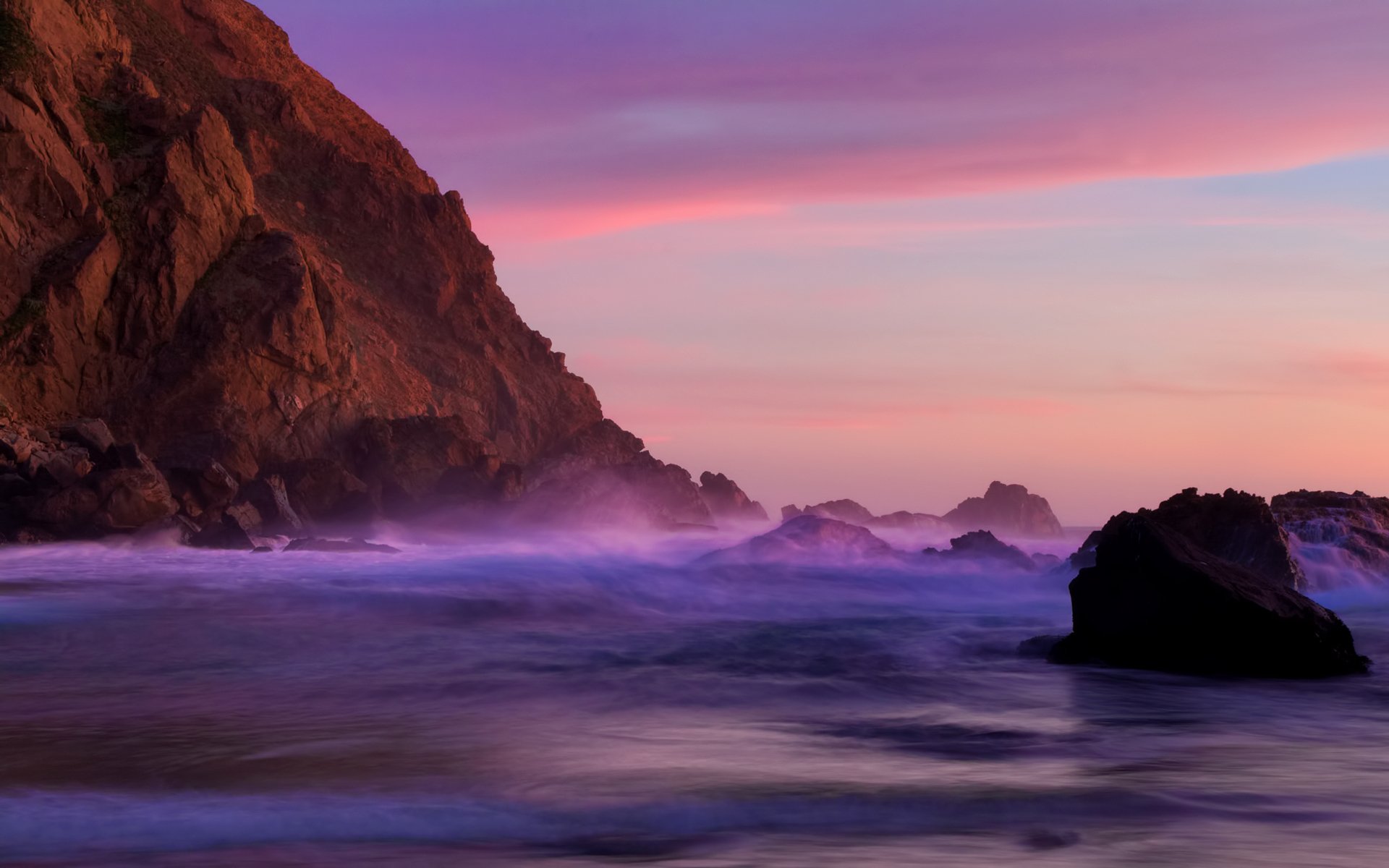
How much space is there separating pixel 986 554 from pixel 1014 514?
51986 millimetres

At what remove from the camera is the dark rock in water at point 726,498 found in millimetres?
81312

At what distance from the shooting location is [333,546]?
121 feet

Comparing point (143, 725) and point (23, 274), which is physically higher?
point (23, 274)

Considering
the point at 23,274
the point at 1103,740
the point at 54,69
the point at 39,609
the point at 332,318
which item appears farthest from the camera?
the point at 332,318

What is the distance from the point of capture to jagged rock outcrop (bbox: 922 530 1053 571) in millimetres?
31781

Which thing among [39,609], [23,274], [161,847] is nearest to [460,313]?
[23,274]

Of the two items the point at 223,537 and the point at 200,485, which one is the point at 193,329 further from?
the point at 223,537

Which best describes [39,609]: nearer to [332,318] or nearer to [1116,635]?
[1116,635]

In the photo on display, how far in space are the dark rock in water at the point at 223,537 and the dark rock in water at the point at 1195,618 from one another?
2767cm

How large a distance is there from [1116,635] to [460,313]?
69133mm

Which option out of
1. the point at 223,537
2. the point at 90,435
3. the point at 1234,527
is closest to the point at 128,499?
the point at 223,537

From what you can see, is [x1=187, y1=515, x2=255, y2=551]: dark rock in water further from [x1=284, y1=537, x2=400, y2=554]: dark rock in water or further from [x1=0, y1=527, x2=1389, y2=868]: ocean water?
[x1=0, y1=527, x2=1389, y2=868]: ocean water

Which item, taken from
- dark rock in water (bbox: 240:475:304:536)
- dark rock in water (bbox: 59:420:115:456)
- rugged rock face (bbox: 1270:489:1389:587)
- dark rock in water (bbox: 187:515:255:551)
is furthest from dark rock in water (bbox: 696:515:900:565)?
dark rock in water (bbox: 59:420:115:456)

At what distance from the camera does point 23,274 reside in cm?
4566
